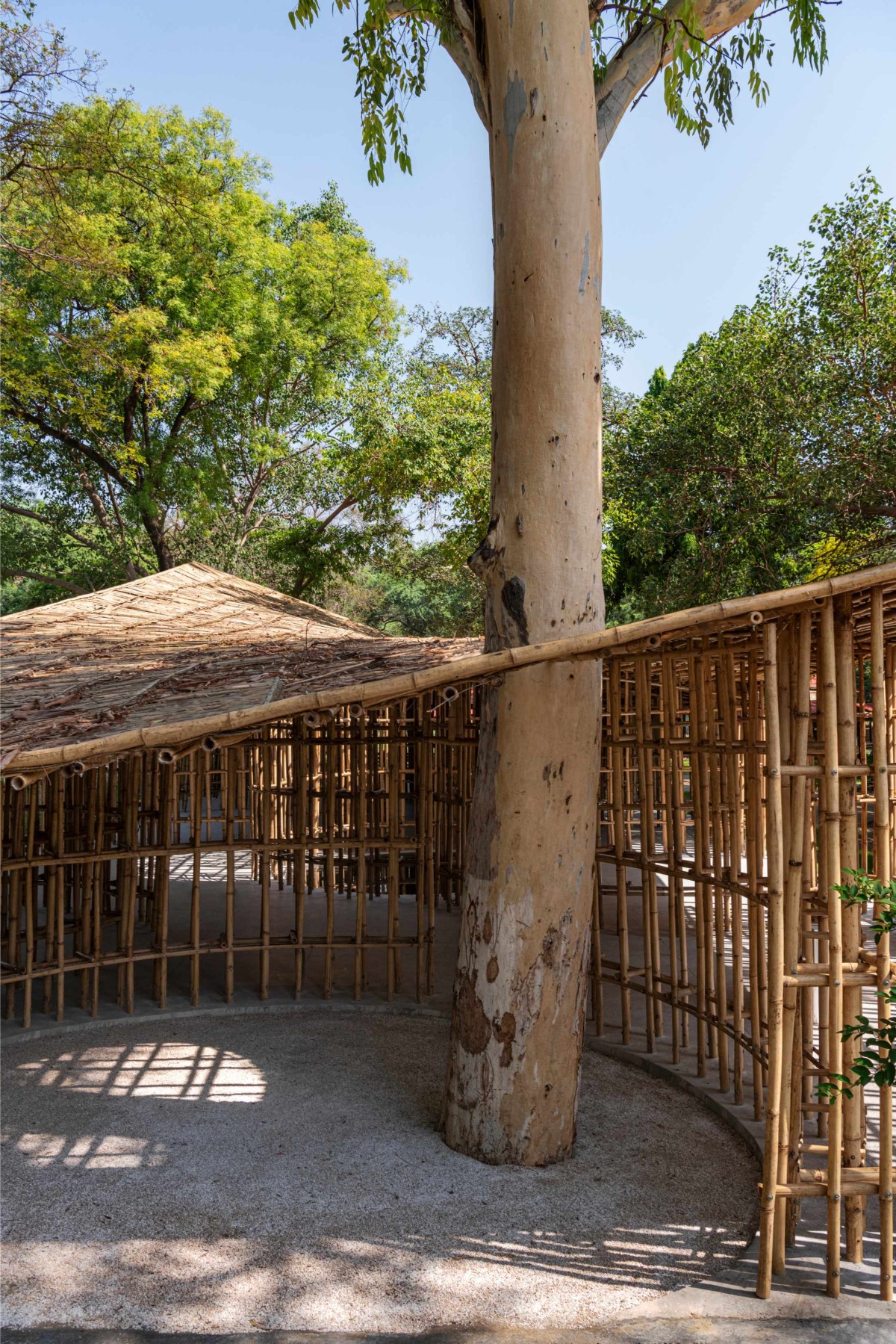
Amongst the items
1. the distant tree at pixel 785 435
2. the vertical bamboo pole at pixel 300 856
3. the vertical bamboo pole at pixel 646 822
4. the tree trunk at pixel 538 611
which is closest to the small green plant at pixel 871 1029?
the tree trunk at pixel 538 611

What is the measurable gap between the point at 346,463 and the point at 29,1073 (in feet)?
30.1

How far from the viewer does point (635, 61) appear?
12.2ft

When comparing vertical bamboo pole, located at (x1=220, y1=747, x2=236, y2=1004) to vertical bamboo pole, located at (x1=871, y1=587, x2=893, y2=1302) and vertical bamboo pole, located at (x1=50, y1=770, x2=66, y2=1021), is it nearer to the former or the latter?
vertical bamboo pole, located at (x1=50, y1=770, x2=66, y2=1021)

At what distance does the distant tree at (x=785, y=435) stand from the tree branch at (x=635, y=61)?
15.3 feet

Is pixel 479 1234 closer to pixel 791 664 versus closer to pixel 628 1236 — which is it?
pixel 628 1236

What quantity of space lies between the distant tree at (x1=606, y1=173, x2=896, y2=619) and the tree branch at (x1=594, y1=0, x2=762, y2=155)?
4666 mm

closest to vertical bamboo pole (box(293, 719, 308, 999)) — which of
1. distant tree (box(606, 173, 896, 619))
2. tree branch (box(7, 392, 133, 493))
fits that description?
distant tree (box(606, 173, 896, 619))

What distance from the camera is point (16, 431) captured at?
13.2m

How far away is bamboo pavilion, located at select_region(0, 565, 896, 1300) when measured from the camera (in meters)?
2.74

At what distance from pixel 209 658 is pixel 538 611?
5.90 ft

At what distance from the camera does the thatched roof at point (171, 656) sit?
10.6 ft

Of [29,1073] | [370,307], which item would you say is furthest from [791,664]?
[370,307]

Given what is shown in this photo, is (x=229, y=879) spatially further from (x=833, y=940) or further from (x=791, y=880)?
(x=833, y=940)

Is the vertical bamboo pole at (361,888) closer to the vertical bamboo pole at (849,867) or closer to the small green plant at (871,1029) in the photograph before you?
the vertical bamboo pole at (849,867)
